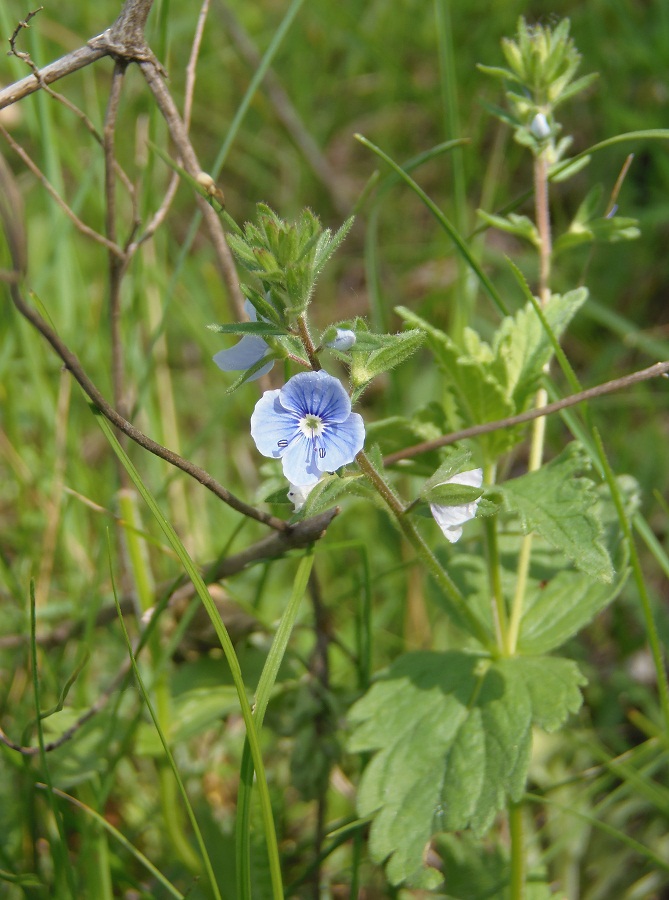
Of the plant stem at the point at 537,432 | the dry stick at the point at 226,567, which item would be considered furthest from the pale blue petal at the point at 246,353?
the plant stem at the point at 537,432

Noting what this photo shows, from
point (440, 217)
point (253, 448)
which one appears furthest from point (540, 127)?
point (253, 448)

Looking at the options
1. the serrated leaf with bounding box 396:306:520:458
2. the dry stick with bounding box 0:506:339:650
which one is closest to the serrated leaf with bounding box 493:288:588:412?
the serrated leaf with bounding box 396:306:520:458

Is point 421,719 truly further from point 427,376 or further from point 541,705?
point 427,376

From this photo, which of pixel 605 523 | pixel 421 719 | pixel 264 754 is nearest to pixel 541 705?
pixel 421 719

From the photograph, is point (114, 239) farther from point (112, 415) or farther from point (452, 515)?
point (452, 515)

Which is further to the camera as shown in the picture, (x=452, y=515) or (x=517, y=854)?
(x=517, y=854)
